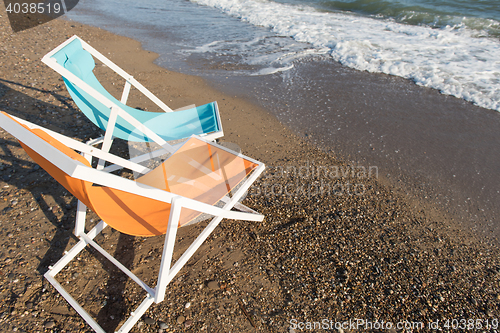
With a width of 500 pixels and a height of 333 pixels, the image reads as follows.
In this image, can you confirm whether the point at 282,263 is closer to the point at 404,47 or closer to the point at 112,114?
the point at 112,114

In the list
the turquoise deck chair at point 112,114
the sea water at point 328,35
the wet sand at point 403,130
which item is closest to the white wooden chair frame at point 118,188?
the turquoise deck chair at point 112,114

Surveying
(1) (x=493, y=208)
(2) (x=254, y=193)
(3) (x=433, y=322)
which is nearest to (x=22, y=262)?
(2) (x=254, y=193)

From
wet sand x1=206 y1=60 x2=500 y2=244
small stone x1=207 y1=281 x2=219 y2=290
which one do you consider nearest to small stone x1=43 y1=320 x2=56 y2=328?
small stone x1=207 y1=281 x2=219 y2=290

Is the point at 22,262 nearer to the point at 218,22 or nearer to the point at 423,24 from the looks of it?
the point at 218,22

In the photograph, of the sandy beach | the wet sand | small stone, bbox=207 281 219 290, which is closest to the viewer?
the sandy beach

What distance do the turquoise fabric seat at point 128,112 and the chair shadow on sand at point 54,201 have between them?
0.86 meters

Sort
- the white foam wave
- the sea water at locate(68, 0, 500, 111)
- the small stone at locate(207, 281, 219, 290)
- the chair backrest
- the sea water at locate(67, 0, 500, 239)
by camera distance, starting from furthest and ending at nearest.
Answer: the sea water at locate(68, 0, 500, 111) < the white foam wave < the sea water at locate(67, 0, 500, 239) < the small stone at locate(207, 281, 219, 290) < the chair backrest

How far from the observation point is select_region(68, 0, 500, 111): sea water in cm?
625

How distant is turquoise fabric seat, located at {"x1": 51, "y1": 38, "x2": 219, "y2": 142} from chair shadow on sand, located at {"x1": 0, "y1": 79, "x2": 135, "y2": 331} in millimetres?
865

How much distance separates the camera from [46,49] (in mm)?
6262

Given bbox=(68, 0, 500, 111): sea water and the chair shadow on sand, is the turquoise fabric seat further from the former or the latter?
bbox=(68, 0, 500, 111): sea water

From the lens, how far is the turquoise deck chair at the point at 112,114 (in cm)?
263

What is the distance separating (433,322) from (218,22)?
10.1 meters

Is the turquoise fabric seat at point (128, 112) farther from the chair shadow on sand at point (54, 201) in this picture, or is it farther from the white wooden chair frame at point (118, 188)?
the chair shadow on sand at point (54, 201)
